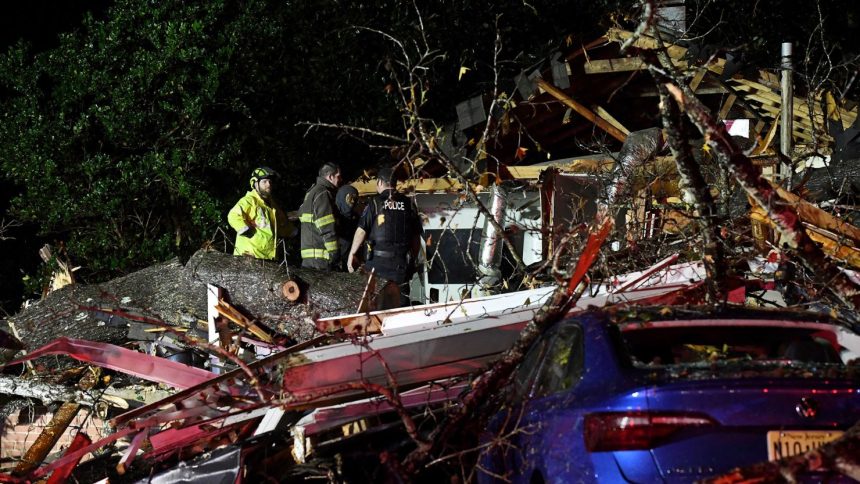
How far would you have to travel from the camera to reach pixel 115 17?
1234cm

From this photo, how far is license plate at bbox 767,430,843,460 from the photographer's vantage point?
131 inches

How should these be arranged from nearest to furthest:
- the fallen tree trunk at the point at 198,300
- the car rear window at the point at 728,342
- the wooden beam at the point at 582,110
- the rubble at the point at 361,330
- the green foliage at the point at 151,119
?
the car rear window at the point at 728,342 → the rubble at the point at 361,330 → the fallen tree trunk at the point at 198,300 → the wooden beam at the point at 582,110 → the green foliage at the point at 151,119

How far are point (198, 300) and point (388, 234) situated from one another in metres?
2.13

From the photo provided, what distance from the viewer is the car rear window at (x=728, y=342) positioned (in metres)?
4.18

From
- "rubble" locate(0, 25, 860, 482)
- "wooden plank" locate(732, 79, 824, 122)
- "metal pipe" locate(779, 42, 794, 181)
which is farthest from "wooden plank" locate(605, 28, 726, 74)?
"metal pipe" locate(779, 42, 794, 181)

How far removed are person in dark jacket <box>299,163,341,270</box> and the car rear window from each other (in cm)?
585

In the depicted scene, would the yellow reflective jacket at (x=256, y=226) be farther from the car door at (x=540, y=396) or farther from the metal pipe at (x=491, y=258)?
the car door at (x=540, y=396)

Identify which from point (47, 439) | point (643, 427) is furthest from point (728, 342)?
point (47, 439)

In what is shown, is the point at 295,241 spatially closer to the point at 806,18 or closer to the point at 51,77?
the point at 51,77

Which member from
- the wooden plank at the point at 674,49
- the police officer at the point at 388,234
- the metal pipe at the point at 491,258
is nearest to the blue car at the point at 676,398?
the police officer at the point at 388,234

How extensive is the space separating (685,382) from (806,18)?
1534 cm

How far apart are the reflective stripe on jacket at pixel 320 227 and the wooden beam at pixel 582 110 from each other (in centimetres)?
338

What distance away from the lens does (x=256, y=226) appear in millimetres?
9922

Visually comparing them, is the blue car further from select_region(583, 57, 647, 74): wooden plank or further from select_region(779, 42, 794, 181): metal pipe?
select_region(583, 57, 647, 74): wooden plank
